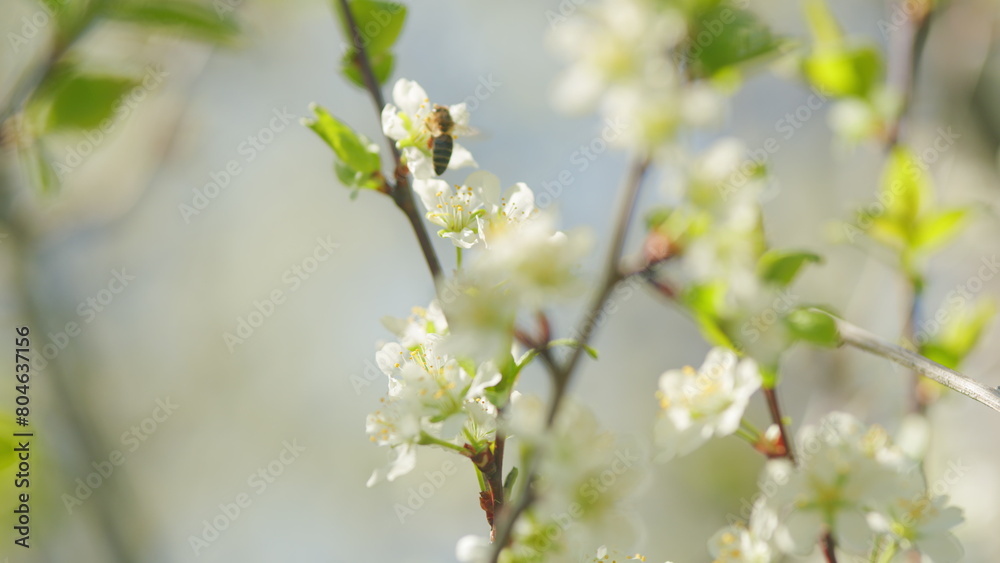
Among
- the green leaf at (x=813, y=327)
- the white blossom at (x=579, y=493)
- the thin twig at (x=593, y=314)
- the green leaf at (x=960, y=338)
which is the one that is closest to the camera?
the thin twig at (x=593, y=314)

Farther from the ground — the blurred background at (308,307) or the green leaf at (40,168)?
the green leaf at (40,168)

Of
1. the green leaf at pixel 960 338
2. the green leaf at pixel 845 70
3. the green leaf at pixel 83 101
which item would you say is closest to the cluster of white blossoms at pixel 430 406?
the green leaf at pixel 83 101

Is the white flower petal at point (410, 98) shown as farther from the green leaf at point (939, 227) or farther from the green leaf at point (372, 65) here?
the green leaf at point (939, 227)

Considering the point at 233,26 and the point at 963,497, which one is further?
the point at 963,497

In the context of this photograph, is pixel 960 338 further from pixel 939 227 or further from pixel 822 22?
pixel 822 22

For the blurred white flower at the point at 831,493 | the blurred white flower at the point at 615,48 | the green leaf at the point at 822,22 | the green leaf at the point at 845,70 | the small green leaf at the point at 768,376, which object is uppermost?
the blurred white flower at the point at 615,48

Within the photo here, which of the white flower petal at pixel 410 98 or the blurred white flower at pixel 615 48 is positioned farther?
the white flower petal at pixel 410 98

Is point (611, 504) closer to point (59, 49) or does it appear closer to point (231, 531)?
point (59, 49)

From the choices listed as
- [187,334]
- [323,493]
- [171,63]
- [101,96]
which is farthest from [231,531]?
[101,96]
